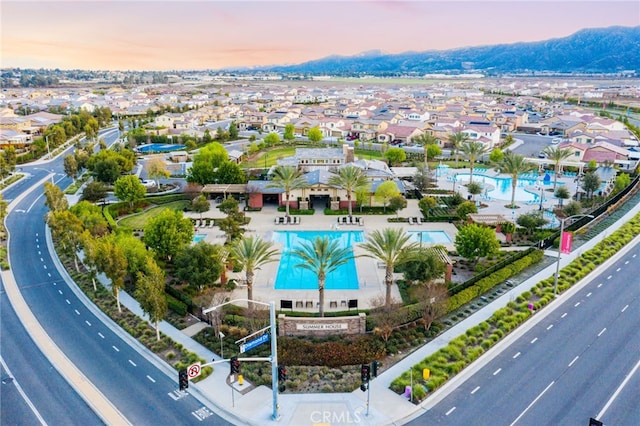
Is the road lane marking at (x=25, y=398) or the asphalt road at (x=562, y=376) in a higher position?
the asphalt road at (x=562, y=376)

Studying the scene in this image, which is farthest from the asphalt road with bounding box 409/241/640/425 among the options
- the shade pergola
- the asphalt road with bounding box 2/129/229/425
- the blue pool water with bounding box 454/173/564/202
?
the shade pergola

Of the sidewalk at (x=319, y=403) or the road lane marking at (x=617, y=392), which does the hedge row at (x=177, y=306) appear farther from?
the road lane marking at (x=617, y=392)

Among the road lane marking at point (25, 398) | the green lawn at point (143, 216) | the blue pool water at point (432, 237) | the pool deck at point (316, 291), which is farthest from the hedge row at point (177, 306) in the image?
the blue pool water at point (432, 237)

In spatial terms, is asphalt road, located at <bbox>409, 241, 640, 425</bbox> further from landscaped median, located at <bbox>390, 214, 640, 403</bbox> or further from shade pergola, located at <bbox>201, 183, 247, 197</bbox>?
shade pergola, located at <bbox>201, 183, 247, 197</bbox>

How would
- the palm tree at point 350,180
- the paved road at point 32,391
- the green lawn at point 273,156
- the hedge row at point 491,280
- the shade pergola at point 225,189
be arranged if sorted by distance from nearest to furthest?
the paved road at point 32,391
the hedge row at point 491,280
the palm tree at point 350,180
the shade pergola at point 225,189
the green lawn at point 273,156

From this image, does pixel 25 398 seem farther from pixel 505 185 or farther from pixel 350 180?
pixel 505 185

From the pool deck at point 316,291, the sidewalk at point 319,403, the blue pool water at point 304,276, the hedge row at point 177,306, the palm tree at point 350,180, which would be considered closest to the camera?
the sidewalk at point 319,403
